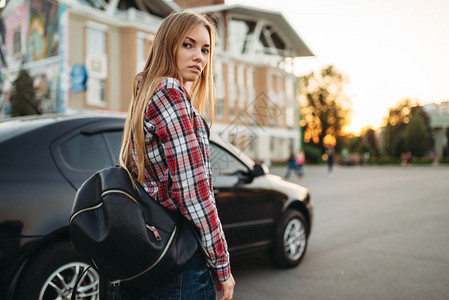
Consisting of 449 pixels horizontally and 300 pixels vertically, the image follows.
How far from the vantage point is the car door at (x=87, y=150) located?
3021mm

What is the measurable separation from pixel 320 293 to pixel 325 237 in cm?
272

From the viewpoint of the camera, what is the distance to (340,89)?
66.3m

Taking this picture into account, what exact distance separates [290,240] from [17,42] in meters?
33.0

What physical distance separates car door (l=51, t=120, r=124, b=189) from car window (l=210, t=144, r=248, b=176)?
0.96 m

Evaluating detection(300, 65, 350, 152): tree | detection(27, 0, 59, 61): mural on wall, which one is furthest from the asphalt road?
detection(300, 65, 350, 152): tree

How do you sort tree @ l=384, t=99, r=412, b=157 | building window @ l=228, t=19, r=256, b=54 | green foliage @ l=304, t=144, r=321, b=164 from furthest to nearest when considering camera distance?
tree @ l=384, t=99, r=412, b=157 → green foliage @ l=304, t=144, r=321, b=164 → building window @ l=228, t=19, r=256, b=54

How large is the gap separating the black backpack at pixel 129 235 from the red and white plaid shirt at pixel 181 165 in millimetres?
57

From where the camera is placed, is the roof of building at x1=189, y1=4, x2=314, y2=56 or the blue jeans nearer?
the blue jeans

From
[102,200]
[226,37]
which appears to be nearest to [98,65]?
[226,37]

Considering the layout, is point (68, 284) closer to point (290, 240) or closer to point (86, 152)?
point (86, 152)

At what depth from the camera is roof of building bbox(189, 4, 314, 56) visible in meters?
41.3

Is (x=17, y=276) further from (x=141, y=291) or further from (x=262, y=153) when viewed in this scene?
(x=262, y=153)

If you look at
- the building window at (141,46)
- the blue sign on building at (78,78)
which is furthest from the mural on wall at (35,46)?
the building window at (141,46)

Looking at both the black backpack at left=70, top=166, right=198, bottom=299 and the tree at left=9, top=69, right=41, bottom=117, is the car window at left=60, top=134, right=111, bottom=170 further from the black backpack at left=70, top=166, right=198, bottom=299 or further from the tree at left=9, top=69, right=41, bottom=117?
the tree at left=9, top=69, right=41, bottom=117
